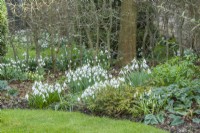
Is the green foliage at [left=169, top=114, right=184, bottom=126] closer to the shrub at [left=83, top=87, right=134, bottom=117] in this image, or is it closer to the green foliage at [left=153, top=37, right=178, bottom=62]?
the shrub at [left=83, top=87, right=134, bottom=117]

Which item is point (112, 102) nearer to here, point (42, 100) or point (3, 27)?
point (42, 100)

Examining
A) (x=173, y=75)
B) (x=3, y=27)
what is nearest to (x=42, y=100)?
(x=173, y=75)

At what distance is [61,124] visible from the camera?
23.7ft

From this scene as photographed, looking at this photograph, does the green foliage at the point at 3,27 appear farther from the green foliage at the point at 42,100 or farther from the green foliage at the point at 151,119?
the green foliage at the point at 151,119

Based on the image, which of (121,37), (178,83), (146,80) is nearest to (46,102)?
(146,80)

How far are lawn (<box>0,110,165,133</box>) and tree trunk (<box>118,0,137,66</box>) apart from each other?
5.62 m

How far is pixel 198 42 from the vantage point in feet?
40.3

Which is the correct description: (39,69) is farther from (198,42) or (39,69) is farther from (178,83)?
(178,83)

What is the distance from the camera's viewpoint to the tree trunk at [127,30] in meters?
12.9

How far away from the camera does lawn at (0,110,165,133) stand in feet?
22.3

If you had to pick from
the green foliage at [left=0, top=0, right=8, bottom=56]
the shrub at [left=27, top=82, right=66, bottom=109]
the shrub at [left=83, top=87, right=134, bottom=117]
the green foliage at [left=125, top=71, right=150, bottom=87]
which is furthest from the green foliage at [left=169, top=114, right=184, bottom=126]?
the green foliage at [left=0, top=0, right=8, bottom=56]

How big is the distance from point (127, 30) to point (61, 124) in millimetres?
6427

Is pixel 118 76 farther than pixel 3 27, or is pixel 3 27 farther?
pixel 3 27

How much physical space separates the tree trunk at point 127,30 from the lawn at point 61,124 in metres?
5.62
